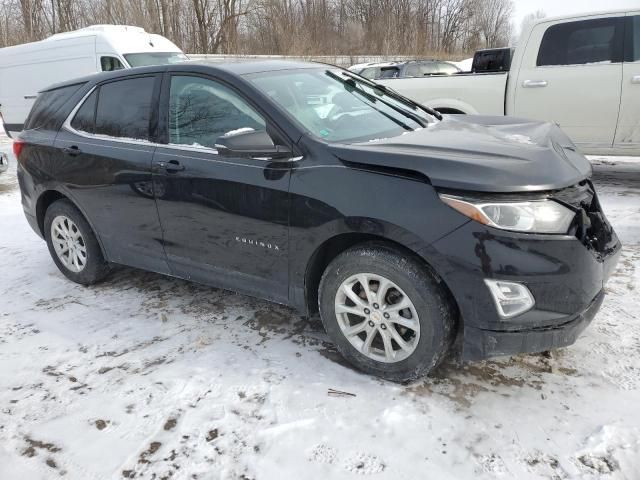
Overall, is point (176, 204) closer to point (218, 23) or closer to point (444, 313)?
point (444, 313)

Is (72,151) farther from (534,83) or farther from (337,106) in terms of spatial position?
(534,83)

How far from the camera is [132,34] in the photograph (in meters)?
11.8

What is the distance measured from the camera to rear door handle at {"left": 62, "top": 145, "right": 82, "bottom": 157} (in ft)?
12.9

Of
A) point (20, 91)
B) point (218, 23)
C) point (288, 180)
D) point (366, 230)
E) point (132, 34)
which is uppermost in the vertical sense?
point (218, 23)

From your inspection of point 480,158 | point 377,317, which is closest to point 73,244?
point 377,317

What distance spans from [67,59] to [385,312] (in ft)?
38.1

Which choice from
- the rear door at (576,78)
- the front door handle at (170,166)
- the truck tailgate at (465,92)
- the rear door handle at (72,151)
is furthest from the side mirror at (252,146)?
the rear door at (576,78)

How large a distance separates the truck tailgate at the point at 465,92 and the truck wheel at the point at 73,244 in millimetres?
4647

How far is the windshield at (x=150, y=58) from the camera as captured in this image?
11200 millimetres

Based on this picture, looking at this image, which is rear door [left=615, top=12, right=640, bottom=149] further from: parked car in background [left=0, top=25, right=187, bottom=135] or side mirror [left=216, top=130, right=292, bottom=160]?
parked car in background [left=0, top=25, right=187, bottom=135]

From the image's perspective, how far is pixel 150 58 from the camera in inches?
453

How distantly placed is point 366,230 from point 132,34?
11.4 meters

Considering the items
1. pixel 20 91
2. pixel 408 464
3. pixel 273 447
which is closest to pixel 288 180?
pixel 273 447

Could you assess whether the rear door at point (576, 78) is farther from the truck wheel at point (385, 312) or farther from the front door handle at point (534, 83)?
the truck wheel at point (385, 312)
